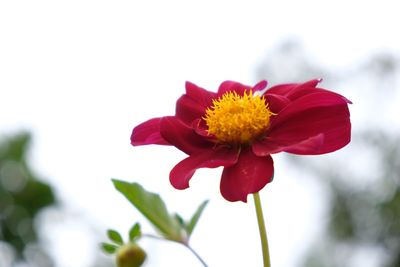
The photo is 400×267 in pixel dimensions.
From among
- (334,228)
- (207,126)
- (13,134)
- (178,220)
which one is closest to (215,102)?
(207,126)

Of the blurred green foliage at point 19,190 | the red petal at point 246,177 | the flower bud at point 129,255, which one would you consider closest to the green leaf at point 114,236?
the flower bud at point 129,255

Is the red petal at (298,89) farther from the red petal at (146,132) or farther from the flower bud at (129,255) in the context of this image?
the flower bud at (129,255)

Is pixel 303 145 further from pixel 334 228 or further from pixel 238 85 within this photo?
pixel 334 228

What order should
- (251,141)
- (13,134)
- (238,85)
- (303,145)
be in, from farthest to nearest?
(13,134) < (238,85) < (251,141) < (303,145)

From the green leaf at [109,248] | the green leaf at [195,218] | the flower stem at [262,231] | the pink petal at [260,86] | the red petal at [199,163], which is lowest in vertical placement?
the green leaf at [109,248]

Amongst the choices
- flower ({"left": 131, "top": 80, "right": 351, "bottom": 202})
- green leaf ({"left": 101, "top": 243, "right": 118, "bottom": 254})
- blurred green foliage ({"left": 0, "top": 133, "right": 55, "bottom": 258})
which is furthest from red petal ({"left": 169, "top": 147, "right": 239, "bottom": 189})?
blurred green foliage ({"left": 0, "top": 133, "right": 55, "bottom": 258})

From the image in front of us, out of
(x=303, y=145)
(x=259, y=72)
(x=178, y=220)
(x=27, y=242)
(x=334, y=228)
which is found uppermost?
(x=303, y=145)

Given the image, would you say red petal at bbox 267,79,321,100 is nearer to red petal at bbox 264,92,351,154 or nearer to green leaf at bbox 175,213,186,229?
red petal at bbox 264,92,351,154
